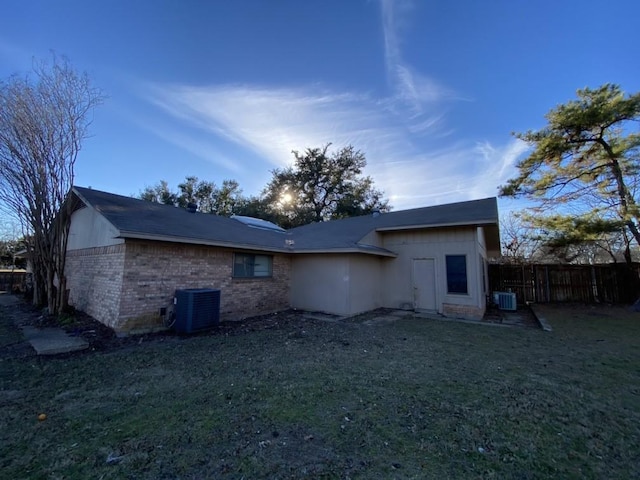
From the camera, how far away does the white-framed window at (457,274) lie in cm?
941

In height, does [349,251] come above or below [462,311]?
above

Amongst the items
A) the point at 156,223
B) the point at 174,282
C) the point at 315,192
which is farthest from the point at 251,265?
the point at 315,192

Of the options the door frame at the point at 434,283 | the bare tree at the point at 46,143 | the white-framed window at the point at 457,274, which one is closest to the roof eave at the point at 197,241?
the bare tree at the point at 46,143

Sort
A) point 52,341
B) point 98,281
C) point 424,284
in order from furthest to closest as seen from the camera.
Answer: point 424,284, point 98,281, point 52,341

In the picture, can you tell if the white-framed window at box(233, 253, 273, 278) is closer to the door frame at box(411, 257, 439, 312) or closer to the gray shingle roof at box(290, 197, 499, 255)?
the gray shingle roof at box(290, 197, 499, 255)

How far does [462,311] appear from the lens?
30.8 ft

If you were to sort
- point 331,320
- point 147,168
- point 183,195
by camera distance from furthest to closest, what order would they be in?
point 183,195, point 147,168, point 331,320

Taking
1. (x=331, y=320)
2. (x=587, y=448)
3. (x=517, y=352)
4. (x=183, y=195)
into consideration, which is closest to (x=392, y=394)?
(x=587, y=448)

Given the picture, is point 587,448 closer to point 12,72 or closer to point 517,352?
point 517,352

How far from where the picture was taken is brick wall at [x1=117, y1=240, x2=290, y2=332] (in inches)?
255

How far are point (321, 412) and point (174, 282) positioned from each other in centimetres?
563

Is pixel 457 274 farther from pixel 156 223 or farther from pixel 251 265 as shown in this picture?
pixel 156 223

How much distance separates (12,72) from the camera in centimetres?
724

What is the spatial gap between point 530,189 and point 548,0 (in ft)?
28.9
